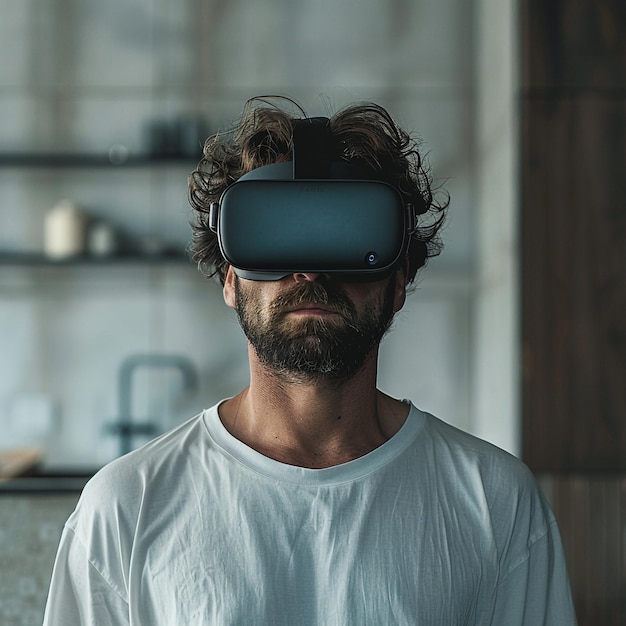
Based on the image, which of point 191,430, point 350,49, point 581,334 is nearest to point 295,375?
point 191,430

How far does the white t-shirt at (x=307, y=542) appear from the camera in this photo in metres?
1.00

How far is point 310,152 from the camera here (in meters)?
0.99

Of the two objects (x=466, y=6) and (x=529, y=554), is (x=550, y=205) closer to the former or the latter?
(x=466, y=6)

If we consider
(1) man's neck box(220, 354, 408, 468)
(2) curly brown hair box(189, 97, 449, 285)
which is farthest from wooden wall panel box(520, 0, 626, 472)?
(1) man's neck box(220, 354, 408, 468)

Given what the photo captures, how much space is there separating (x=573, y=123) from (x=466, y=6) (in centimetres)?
99

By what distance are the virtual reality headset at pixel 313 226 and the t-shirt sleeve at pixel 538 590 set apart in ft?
1.32

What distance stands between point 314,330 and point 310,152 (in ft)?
0.61

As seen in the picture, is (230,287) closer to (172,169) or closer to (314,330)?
(314,330)

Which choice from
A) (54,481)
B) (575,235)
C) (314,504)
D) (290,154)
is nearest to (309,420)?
(314,504)

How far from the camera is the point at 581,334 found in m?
2.40

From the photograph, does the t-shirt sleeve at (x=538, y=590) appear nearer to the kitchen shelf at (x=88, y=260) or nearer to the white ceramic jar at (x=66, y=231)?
the kitchen shelf at (x=88, y=260)

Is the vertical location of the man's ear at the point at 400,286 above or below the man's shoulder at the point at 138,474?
above

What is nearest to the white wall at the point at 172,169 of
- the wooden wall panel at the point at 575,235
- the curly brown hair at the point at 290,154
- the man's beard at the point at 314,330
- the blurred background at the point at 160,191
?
the blurred background at the point at 160,191

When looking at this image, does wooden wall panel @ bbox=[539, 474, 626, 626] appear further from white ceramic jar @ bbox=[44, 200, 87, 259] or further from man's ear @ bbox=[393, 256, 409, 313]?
white ceramic jar @ bbox=[44, 200, 87, 259]
